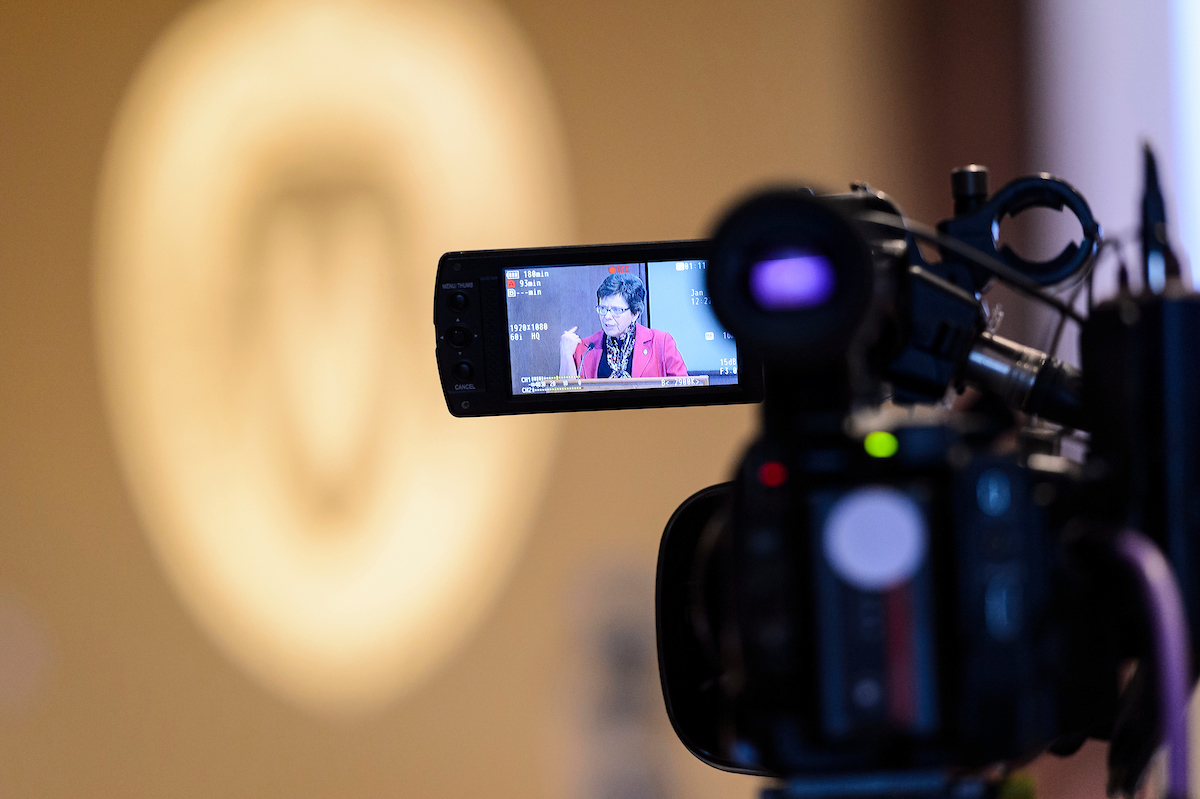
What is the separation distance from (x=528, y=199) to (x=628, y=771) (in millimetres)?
1029

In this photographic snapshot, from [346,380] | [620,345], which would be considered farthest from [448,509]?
[620,345]

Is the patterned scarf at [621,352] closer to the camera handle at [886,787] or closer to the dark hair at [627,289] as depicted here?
the dark hair at [627,289]

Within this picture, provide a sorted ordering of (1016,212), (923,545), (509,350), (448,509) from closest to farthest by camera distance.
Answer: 1. (923,545)
2. (1016,212)
3. (509,350)
4. (448,509)

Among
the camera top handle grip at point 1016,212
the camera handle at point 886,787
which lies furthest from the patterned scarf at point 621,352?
the camera handle at point 886,787

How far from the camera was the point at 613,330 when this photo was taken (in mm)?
708

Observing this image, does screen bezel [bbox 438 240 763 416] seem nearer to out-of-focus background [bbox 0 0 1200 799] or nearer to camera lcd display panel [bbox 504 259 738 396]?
camera lcd display panel [bbox 504 259 738 396]

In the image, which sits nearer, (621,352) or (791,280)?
(791,280)

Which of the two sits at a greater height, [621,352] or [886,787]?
[621,352]

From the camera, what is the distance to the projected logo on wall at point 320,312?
5.03 feet

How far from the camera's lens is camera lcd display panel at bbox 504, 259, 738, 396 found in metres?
0.63

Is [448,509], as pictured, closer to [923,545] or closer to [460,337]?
[460,337]

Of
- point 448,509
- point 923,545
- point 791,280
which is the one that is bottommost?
point 448,509

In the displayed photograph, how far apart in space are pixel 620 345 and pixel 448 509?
91 centimetres

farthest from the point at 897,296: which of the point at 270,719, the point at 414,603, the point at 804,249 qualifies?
the point at 270,719
